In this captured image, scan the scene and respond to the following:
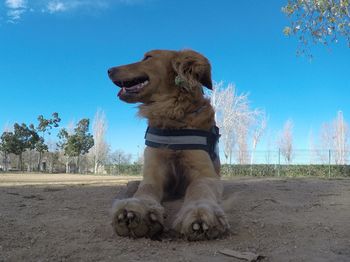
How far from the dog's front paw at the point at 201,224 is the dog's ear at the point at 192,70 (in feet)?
5.36

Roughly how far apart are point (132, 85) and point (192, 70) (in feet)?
1.98

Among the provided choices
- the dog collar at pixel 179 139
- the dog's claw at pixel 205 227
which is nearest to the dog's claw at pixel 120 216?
the dog's claw at pixel 205 227

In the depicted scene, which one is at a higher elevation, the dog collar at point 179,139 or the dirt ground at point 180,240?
the dog collar at point 179,139

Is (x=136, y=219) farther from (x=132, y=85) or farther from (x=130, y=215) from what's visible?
(x=132, y=85)

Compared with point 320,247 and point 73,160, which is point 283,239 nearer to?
point 320,247

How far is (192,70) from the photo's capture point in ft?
12.7

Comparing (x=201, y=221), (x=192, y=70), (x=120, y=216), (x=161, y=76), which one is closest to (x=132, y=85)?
(x=161, y=76)

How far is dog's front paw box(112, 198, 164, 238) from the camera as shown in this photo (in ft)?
7.57

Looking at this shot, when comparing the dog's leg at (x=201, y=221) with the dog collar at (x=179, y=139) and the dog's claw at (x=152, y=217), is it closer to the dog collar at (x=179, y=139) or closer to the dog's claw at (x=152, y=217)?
the dog's claw at (x=152, y=217)

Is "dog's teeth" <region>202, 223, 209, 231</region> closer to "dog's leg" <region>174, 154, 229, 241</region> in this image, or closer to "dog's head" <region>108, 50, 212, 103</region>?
"dog's leg" <region>174, 154, 229, 241</region>

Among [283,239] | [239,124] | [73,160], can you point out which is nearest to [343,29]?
[283,239]

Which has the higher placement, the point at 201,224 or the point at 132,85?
the point at 132,85

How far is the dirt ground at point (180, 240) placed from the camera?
2.00m

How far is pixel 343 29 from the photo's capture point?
403 inches
